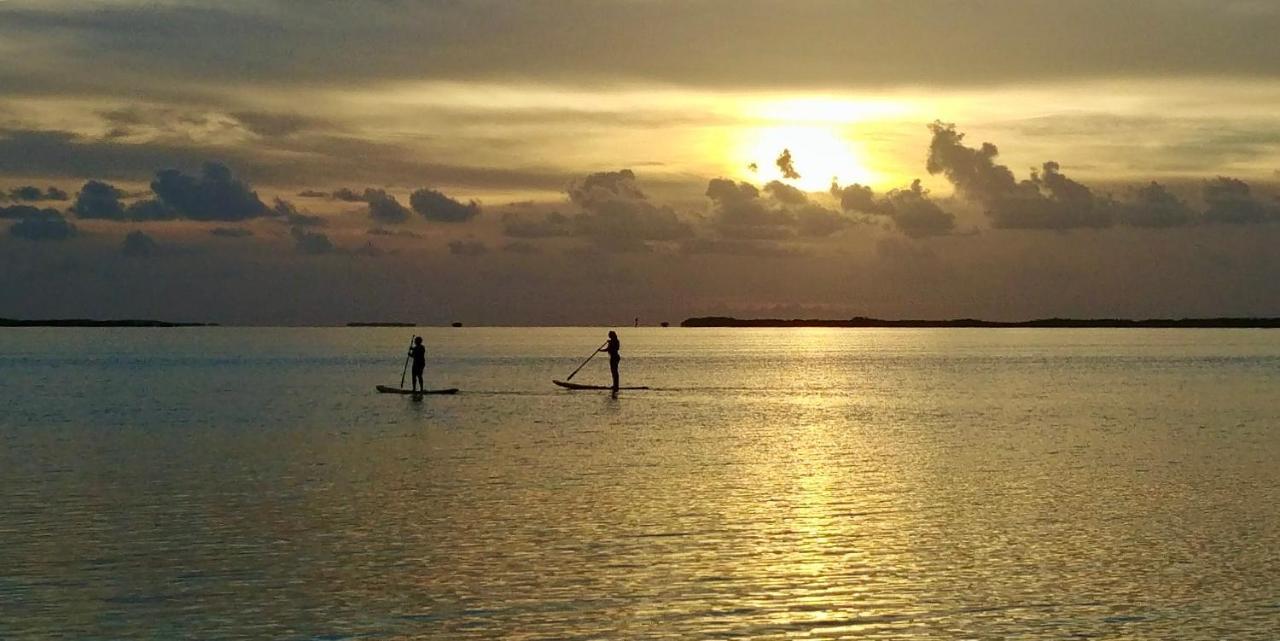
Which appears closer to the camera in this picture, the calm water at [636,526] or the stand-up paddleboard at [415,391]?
the calm water at [636,526]

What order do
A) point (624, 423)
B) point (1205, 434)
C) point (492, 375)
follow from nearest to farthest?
point (1205, 434) → point (624, 423) → point (492, 375)

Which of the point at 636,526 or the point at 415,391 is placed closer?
the point at 636,526

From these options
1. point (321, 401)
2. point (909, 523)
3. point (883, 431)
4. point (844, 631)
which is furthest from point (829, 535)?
point (321, 401)

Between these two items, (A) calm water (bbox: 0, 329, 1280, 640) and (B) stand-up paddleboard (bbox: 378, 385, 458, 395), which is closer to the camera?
(A) calm water (bbox: 0, 329, 1280, 640)

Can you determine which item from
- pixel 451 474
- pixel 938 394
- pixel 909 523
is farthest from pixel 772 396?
pixel 909 523

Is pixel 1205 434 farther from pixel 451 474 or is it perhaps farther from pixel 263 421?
pixel 263 421

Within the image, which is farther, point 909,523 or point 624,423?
point 624,423

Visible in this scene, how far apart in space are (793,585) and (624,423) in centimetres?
2923

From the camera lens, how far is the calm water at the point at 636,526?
1675 centimetres

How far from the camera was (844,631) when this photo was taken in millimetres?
15844

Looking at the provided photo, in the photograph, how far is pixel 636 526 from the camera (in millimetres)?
23328

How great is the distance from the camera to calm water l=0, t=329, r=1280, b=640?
55.0 ft

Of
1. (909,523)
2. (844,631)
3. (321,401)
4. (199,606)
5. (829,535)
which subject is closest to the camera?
(844,631)

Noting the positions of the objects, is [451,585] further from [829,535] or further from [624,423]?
[624,423]
